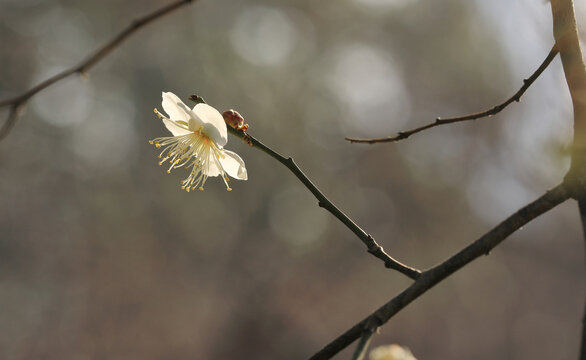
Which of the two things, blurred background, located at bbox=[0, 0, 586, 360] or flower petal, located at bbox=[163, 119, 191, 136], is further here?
blurred background, located at bbox=[0, 0, 586, 360]

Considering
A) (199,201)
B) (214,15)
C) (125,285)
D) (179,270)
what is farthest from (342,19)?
(125,285)

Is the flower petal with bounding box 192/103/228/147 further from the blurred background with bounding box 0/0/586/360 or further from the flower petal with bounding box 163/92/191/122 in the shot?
the blurred background with bounding box 0/0/586/360

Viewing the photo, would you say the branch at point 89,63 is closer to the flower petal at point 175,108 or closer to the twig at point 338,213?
the flower petal at point 175,108

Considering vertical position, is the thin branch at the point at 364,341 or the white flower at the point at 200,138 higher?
the white flower at the point at 200,138

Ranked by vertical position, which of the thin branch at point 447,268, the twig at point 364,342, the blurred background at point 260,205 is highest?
the blurred background at point 260,205

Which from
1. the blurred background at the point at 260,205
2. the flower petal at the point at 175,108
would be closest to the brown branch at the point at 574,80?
the flower petal at the point at 175,108

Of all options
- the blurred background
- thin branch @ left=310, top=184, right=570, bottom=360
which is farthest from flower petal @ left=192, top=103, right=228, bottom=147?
the blurred background
